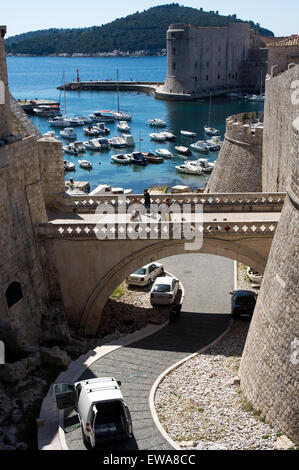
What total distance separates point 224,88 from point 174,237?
344 ft

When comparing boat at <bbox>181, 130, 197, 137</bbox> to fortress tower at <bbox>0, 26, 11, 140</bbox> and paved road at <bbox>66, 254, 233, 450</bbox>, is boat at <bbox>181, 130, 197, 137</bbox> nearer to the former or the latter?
paved road at <bbox>66, 254, 233, 450</bbox>

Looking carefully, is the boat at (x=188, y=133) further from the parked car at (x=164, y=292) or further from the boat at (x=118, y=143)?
the parked car at (x=164, y=292)

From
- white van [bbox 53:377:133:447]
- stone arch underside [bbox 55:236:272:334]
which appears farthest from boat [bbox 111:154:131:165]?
white van [bbox 53:377:133:447]

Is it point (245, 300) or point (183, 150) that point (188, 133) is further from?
point (245, 300)

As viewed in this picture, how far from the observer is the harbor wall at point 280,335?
14539 mm

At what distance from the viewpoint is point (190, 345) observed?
835 inches

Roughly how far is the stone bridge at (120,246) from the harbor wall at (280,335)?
17.0ft

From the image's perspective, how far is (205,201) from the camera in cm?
2523

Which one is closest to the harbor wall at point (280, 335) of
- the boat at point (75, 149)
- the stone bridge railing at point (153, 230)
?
the stone bridge railing at point (153, 230)

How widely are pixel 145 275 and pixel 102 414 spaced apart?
1360cm

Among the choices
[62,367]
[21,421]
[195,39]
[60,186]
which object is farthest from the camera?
[195,39]

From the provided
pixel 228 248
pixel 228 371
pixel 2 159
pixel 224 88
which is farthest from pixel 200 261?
pixel 224 88

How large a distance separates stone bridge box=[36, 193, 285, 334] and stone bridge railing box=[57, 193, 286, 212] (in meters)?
0.94
